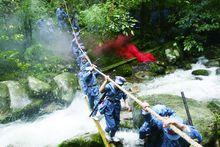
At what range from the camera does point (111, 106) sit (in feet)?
27.3

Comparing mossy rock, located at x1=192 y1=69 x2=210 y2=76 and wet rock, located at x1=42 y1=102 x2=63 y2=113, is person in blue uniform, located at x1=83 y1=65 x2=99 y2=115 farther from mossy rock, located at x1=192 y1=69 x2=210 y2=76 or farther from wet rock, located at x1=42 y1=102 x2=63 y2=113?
mossy rock, located at x1=192 y1=69 x2=210 y2=76

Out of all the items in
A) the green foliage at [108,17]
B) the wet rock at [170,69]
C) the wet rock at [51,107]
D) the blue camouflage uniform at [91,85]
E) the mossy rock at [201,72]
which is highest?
the green foliage at [108,17]

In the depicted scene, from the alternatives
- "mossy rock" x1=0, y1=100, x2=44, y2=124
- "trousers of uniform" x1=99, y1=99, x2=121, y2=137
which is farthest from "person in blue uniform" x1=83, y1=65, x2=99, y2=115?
"mossy rock" x1=0, y1=100, x2=44, y2=124

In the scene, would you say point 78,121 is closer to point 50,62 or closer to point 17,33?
point 50,62

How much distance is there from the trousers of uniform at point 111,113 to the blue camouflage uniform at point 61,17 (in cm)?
898

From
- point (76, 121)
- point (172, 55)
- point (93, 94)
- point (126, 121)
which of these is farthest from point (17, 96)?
point (172, 55)

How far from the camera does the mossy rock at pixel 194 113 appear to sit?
8.43 m

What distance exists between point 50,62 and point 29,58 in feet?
3.20

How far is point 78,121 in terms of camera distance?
1138 centimetres

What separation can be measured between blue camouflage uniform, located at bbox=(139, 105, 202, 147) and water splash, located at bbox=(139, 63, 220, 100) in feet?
21.8

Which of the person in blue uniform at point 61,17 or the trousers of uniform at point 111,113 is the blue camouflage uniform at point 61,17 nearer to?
the person in blue uniform at point 61,17

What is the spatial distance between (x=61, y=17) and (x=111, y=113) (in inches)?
363

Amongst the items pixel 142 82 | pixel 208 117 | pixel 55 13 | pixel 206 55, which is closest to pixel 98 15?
pixel 142 82

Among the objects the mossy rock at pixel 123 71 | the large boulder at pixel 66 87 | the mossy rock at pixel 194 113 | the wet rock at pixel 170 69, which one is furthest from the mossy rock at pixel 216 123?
the large boulder at pixel 66 87
